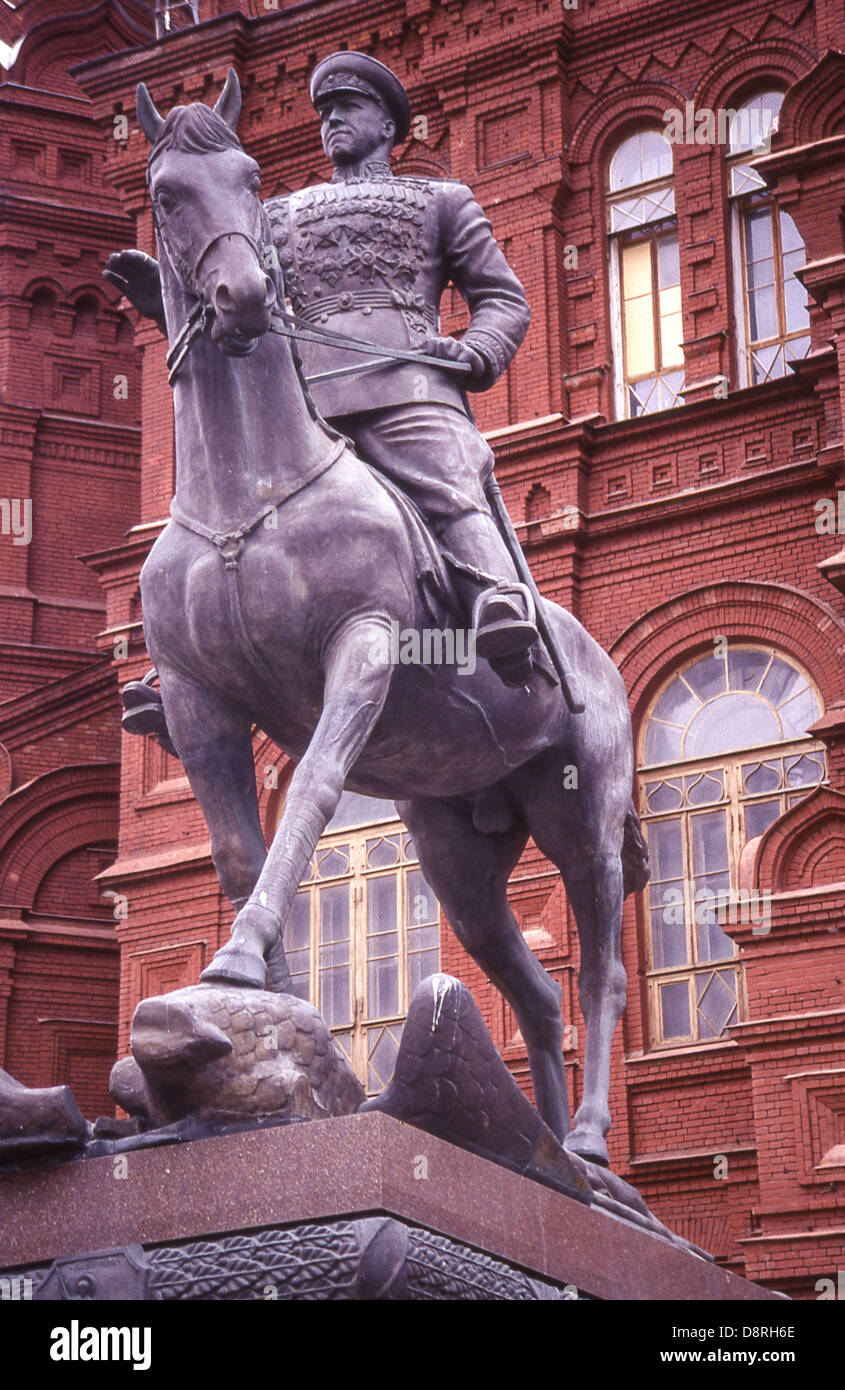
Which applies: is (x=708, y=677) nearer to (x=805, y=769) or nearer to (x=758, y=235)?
(x=805, y=769)

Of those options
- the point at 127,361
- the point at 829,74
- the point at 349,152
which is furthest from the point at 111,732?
the point at 349,152

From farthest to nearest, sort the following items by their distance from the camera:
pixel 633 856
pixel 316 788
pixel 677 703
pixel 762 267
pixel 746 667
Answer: pixel 762 267
pixel 677 703
pixel 746 667
pixel 633 856
pixel 316 788

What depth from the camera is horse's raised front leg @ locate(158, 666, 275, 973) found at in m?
7.07

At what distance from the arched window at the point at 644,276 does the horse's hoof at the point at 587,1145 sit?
51.7 ft

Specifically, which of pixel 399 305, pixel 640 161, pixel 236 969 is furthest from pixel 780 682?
pixel 236 969

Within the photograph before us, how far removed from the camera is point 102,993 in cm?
2548

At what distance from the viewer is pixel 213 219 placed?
6.66 m

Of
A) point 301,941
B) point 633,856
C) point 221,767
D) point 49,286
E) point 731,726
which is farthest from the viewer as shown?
point 49,286

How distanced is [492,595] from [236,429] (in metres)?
0.96

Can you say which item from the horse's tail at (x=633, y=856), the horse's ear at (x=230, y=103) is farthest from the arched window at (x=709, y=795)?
the horse's ear at (x=230, y=103)

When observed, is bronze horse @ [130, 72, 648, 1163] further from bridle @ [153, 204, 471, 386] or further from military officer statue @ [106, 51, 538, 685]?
military officer statue @ [106, 51, 538, 685]

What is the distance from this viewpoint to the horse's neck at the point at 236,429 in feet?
22.7

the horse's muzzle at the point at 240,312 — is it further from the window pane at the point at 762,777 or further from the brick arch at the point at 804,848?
the window pane at the point at 762,777

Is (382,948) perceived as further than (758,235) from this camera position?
No
